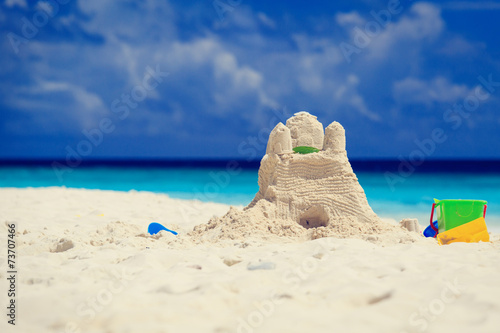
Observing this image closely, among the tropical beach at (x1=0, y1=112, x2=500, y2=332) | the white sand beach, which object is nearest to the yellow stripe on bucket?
the tropical beach at (x1=0, y1=112, x2=500, y2=332)

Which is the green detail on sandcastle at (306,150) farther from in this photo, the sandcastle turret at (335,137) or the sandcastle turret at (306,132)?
the sandcastle turret at (335,137)

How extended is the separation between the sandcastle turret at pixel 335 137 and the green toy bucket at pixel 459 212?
1379 millimetres

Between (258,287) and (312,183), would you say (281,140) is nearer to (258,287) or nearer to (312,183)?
(312,183)

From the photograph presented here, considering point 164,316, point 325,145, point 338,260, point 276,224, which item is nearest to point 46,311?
point 164,316

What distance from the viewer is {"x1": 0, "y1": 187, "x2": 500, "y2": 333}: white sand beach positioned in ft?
8.57

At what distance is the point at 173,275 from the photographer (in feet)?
11.2

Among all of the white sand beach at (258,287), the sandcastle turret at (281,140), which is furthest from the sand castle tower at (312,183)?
the white sand beach at (258,287)

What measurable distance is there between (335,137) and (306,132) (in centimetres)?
40

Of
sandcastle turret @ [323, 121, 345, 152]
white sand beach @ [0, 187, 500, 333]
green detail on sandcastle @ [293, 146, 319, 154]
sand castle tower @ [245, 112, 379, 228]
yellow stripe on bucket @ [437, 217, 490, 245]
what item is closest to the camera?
white sand beach @ [0, 187, 500, 333]

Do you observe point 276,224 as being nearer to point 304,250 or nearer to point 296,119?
point 304,250

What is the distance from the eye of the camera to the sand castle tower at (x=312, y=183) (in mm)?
5492

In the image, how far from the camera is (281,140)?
5.66 metres

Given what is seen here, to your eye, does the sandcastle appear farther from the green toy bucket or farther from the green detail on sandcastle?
the green toy bucket

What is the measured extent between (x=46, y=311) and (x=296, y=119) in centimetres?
394
